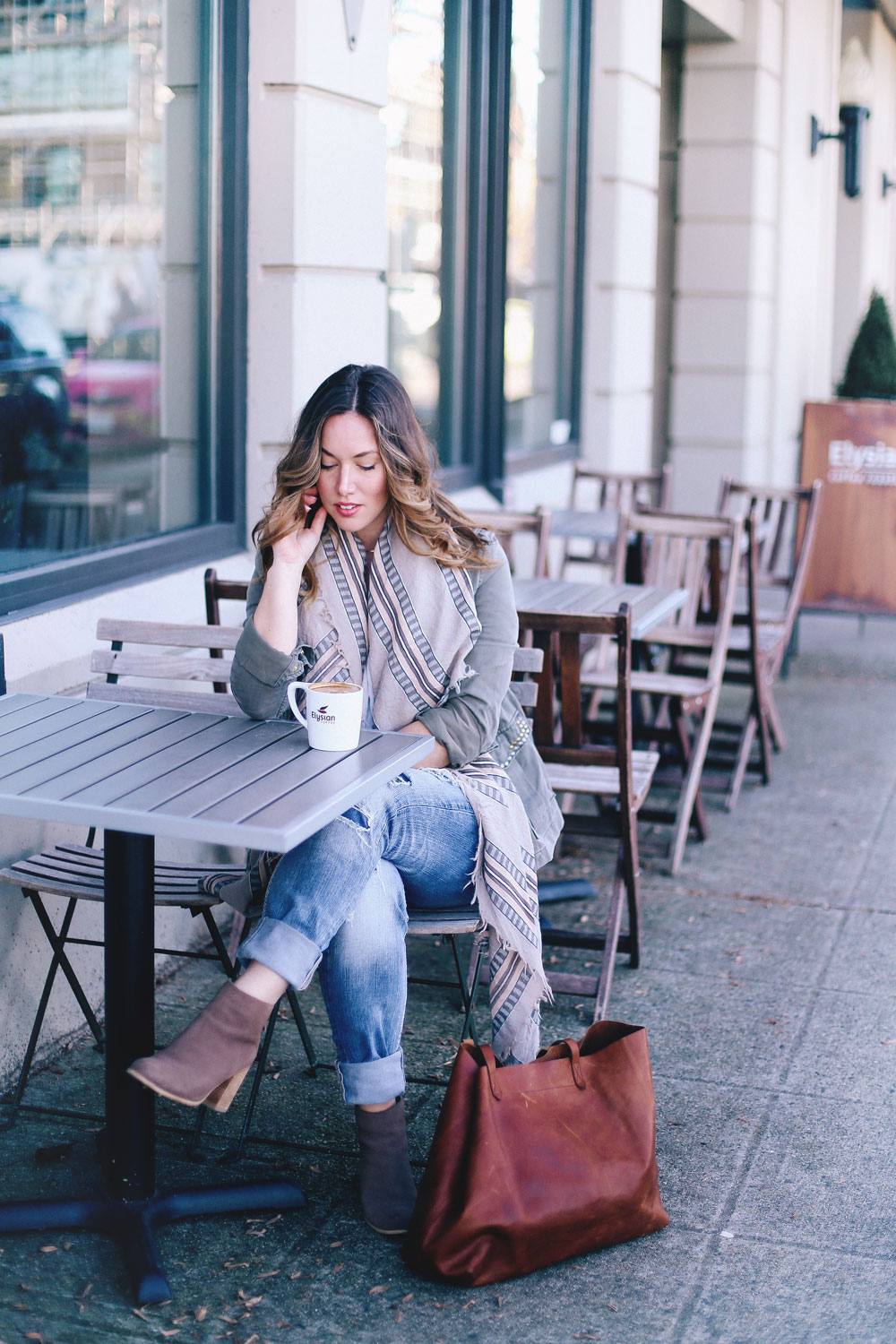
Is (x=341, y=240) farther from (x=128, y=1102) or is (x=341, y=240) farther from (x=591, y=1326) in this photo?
(x=591, y=1326)

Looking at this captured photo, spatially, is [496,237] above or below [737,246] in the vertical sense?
below

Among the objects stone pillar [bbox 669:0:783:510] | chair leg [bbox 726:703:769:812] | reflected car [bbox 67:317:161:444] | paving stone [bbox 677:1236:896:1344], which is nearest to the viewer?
paving stone [bbox 677:1236:896:1344]

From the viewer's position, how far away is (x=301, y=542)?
3127 millimetres

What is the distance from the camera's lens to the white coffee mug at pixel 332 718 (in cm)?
273

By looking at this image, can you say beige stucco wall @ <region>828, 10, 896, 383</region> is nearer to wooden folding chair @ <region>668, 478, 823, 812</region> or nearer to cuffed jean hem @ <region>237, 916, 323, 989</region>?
wooden folding chair @ <region>668, 478, 823, 812</region>

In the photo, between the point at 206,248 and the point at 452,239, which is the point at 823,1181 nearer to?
the point at 206,248

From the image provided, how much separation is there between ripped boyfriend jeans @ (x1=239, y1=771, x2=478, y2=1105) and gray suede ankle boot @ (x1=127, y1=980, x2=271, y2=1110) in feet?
0.28

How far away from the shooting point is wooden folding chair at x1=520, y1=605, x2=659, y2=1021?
3752 mm

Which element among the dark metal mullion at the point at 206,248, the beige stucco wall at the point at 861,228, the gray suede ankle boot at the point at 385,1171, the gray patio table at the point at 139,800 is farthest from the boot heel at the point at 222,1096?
the beige stucco wall at the point at 861,228

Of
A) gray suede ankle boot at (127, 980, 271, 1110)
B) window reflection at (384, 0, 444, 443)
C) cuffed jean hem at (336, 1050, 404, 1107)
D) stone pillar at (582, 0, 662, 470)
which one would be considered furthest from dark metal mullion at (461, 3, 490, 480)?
gray suede ankle boot at (127, 980, 271, 1110)

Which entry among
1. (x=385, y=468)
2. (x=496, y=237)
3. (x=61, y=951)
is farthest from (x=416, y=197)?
(x=61, y=951)

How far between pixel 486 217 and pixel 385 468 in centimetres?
372

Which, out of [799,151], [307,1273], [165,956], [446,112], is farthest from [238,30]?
[799,151]

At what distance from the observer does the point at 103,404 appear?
434cm
